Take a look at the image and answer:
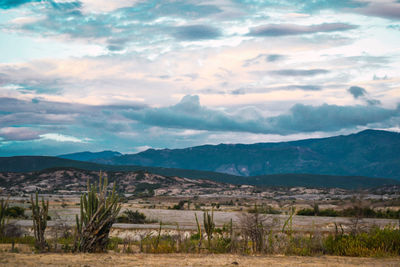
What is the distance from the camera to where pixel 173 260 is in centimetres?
1461

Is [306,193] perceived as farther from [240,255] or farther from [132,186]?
[240,255]

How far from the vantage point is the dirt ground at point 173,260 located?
13.6 m

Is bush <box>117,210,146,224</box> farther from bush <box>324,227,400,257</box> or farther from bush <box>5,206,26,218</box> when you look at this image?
bush <box>324,227,400,257</box>

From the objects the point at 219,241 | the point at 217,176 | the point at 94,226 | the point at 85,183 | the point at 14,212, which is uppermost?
the point at 94,226

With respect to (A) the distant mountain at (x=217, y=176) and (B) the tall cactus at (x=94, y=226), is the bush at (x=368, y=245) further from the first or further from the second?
(A) the distant mountain at (x=217, y=176)

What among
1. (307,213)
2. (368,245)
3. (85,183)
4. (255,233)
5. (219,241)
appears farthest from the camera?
(85,183)

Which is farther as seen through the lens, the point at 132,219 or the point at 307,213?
the point at 307,213

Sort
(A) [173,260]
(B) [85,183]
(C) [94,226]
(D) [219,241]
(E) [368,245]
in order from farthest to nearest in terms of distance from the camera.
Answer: (B) [85,183] < (D) [219,241] < (E) [368,245] < (C) [94,226] < (A) [173,260]

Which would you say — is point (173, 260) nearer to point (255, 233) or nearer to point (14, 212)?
point (255, 233)

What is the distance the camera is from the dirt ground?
13648 mm

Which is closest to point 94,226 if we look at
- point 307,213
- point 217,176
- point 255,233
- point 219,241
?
point 219,241

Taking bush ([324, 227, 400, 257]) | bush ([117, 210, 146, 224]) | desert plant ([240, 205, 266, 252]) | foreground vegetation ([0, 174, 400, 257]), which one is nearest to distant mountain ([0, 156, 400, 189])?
bush ([117, 210, 146, 224])

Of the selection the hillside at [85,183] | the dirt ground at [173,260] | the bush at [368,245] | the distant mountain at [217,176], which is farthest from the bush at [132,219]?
the distant mountain at [217,176]

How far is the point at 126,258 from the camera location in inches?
586
